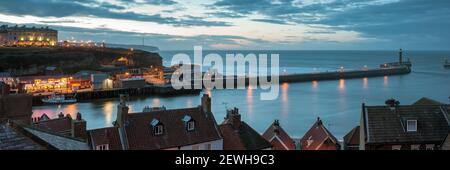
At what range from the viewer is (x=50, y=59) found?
312 ft

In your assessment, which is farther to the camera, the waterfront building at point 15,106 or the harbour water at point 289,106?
the harbour water at point 289,106

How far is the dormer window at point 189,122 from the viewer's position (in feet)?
60.0

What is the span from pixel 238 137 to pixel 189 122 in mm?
2451

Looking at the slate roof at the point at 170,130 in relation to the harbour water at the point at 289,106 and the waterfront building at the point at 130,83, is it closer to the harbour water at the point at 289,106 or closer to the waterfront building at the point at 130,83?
the harbour water at the point at 289,106

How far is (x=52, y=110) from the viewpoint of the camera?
169 ft

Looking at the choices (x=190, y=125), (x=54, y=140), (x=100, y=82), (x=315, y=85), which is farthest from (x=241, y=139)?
(x=315, y=85)

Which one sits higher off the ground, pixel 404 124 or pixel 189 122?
pixel 404 124

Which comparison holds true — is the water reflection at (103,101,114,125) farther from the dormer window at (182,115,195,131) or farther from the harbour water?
the dormer window at (182,115,195,131)

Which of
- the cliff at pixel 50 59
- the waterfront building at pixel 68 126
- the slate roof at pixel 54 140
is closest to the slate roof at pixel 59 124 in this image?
the waterfront building at pixel 68 126

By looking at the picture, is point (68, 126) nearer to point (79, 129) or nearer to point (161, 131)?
point (79, 129)

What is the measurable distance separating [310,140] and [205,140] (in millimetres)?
7290

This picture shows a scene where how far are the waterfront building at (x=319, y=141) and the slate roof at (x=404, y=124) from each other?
5.16 meters

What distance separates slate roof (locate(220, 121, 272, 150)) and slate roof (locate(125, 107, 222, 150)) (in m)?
0.63
